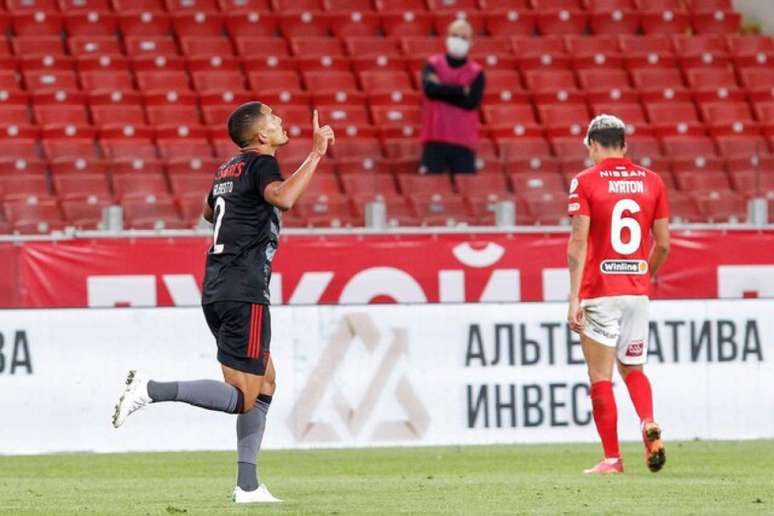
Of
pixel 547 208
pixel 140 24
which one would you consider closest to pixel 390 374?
pixel 547 208

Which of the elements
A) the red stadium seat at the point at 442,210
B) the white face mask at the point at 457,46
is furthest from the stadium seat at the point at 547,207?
the white face mask at the point at 457,46

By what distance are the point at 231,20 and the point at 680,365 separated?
9.31 meters

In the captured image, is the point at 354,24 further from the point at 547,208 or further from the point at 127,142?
the point at 547,208

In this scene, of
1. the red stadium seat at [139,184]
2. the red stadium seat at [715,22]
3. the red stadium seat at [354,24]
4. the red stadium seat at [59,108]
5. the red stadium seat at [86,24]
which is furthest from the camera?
the red stadium seat at [715,22]

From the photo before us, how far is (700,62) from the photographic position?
19844mm

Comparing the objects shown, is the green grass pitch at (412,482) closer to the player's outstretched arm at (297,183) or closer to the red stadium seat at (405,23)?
the player's outstretched arm at (297,183)

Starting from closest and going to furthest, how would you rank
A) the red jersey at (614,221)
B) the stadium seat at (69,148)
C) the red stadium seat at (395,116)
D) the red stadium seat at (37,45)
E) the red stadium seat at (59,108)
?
1. the red jersey at (614,221)
2. the stadium seat at (69,148)
3. the red stadium seat at (59,108)
4. the red stadium seat at (395,116)
5. the red stadium seat at (37,45)

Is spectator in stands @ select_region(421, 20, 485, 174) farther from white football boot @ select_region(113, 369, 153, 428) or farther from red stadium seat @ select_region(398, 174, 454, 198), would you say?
white football boot @ select_region(113, 369, 153, 428)

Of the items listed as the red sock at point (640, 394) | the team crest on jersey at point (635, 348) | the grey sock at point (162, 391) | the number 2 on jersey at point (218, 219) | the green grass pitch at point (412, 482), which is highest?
the number 2 on jersey at point (218, 219)

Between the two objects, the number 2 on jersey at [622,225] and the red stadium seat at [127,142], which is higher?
the red stadium seat at [127,142]

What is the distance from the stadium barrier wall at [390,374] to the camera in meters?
11.4

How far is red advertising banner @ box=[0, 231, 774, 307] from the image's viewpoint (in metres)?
13.5

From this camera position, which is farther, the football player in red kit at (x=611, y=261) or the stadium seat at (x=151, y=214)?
the stadium seat at (x=151, y=214)

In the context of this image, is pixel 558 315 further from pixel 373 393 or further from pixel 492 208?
pixel 492 208
